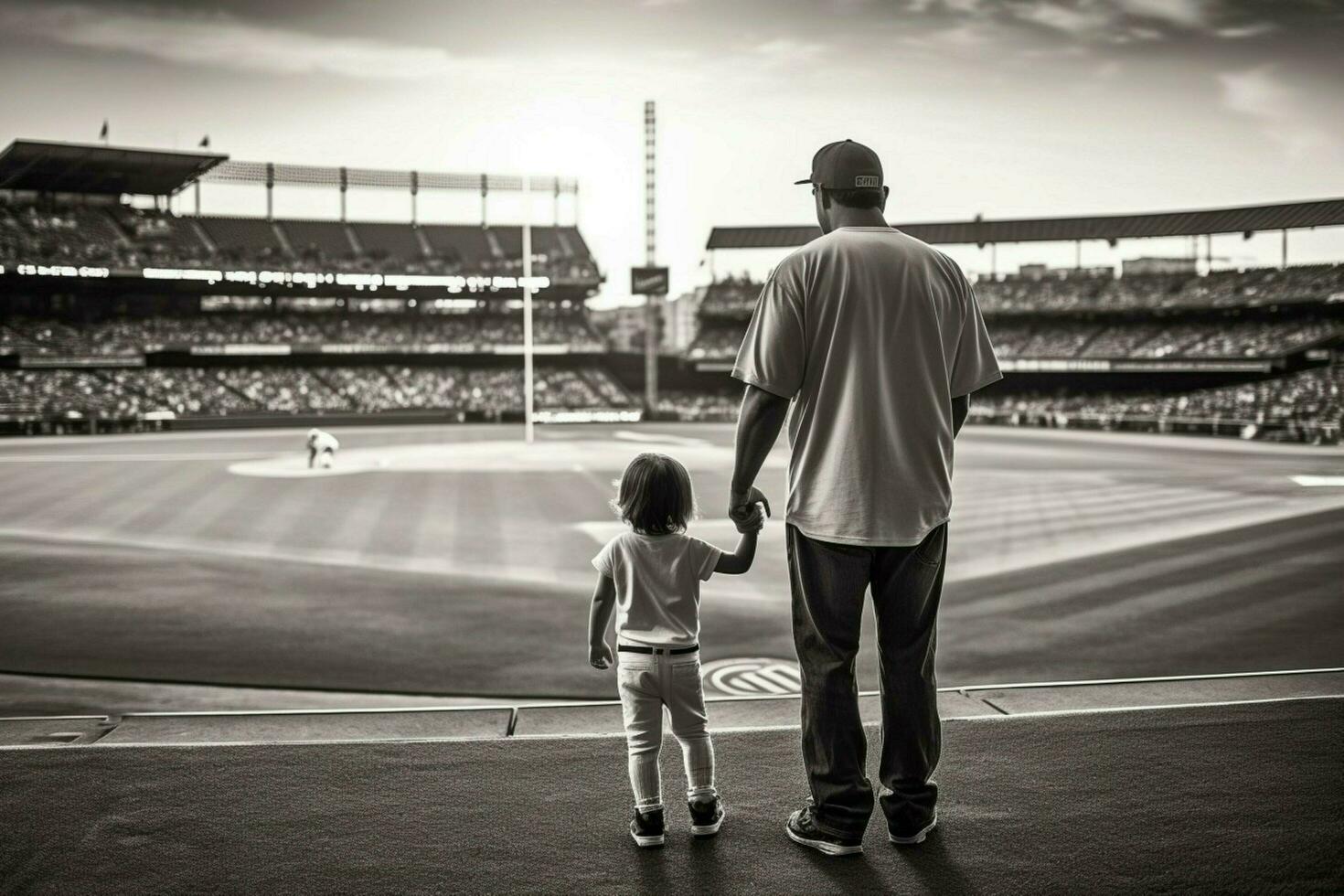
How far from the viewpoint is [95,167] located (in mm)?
54500

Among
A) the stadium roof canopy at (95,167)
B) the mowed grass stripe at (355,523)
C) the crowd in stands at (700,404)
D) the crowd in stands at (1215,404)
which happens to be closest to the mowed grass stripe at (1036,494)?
the mowed grass stripe at (355,523)

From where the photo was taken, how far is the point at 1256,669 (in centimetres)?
727

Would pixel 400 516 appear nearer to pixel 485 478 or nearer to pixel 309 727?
pixel 485 478

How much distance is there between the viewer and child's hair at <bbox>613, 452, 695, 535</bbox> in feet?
11.2

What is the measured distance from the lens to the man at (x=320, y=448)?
2398 centimetres

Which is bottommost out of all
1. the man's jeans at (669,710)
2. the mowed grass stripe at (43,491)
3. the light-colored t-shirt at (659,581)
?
the mowed grass stripe at (43,491)

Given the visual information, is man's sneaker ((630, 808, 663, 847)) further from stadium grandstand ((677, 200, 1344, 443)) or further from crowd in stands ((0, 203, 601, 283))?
crowd in stands ((0, 203, 601, 283))

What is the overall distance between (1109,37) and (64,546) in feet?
52.3

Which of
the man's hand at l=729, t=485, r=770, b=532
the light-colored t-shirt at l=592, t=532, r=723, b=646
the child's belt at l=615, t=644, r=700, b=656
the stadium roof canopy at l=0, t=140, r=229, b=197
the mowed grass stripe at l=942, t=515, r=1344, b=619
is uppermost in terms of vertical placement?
the stadium roof canopy at l=0, t=140, r=229, b=197

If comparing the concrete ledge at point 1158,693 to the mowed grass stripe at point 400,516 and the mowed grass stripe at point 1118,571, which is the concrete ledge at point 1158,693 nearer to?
the mowed grass stripe at point 1118,571

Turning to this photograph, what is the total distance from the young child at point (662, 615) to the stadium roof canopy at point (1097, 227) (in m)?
48.5

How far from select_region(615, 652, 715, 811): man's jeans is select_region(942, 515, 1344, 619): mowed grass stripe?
6.93 m

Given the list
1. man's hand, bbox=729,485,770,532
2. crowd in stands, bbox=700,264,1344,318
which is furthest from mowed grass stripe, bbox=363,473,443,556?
crowd in stands, bbox=700,264,1344,318

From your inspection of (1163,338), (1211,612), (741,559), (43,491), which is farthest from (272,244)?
(741,559)
